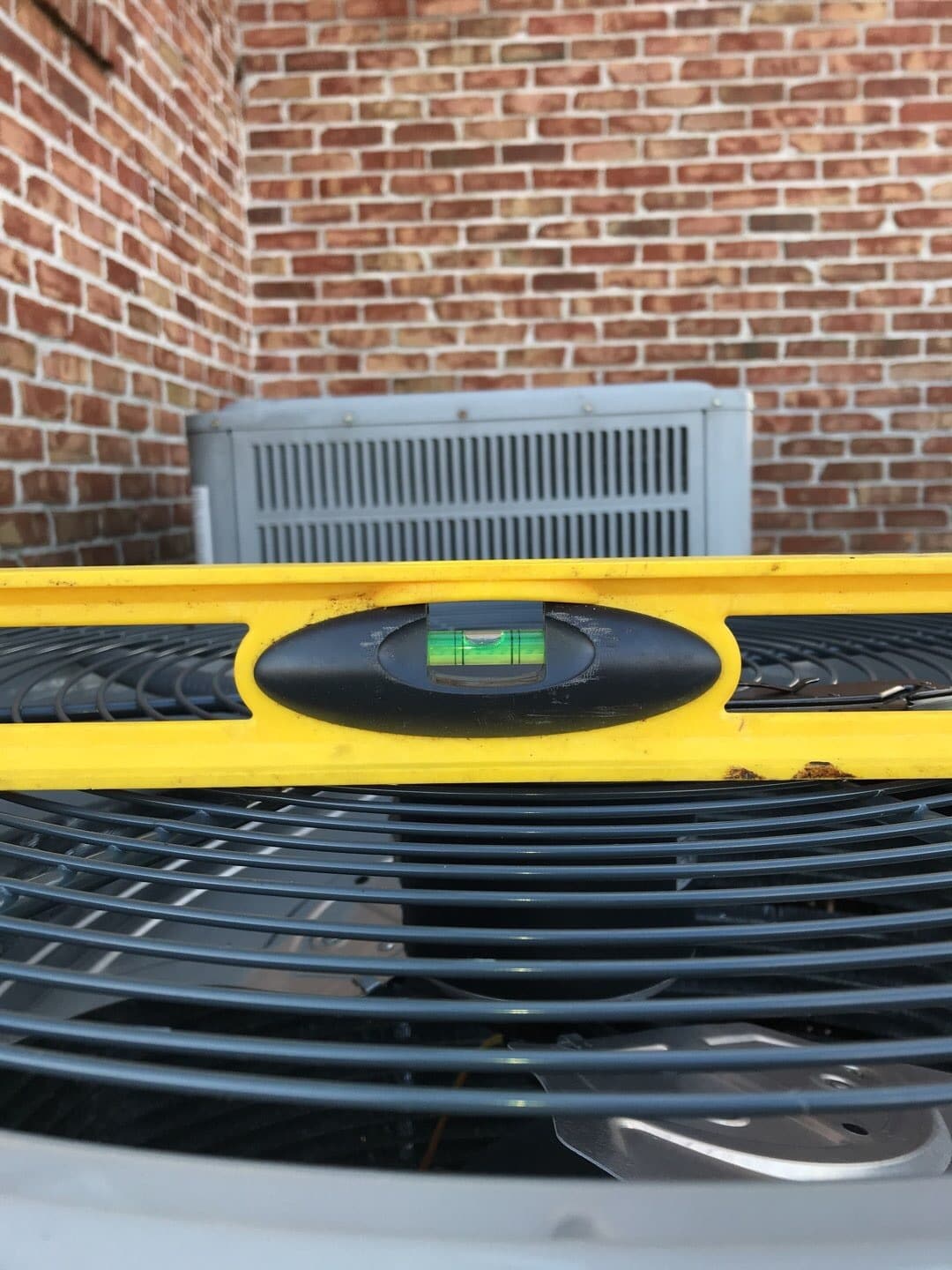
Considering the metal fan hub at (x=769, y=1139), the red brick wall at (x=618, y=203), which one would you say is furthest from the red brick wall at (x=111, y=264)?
the metal fan hub at (x=769, y=1139)

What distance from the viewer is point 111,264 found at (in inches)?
52.4

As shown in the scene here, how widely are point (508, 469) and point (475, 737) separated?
0.79m

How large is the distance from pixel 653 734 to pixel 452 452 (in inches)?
31.6

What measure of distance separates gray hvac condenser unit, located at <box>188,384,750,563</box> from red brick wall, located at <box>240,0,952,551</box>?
0.82 metres

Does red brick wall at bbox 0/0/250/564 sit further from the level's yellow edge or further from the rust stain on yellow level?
the rust stain on yellow level

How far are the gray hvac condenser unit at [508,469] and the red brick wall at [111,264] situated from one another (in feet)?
0.81

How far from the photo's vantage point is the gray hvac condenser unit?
115 cm

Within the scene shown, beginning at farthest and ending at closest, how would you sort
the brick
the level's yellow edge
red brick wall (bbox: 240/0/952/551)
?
red brick wall (bbox: 240/0/952/551) < the brick < the level's yellow edge

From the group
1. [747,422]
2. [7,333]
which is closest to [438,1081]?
[747,422]

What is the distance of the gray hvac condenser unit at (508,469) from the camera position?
115 cm

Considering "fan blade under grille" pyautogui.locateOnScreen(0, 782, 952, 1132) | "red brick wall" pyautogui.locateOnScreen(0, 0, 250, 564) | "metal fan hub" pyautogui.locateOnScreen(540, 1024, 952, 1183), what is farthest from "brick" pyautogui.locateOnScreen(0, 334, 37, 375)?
"metal fan hub" pyautogui.locateOnScreen(540, 1024, 952, 1183)

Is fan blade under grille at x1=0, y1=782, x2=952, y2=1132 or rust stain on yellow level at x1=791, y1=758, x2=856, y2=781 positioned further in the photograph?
rust stain on yellow level at x1=791, y1=758, x2=856, y2=781

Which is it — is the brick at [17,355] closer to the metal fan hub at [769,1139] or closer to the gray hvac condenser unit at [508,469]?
the gray hvac condenser unit at [508,469]

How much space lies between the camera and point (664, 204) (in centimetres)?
188
